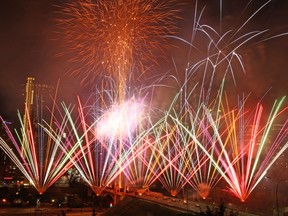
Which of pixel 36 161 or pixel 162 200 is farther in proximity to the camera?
pixel 36 161

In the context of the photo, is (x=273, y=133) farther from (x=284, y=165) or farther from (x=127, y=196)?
(x=127, y=196)

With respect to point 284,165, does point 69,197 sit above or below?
below

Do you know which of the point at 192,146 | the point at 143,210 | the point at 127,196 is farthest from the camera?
the point at 192,146

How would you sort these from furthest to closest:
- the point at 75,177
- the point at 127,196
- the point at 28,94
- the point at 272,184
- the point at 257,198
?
1. the point at 28,94
2. the point at 75,177
3. the point at 272,184
4. the point at 257,198
5. the point at 127,196

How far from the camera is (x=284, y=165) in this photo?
4891cm

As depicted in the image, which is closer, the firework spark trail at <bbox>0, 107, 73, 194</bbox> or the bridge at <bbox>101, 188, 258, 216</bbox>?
the bridge at <bbox>101, 188, 258, 216</bbox>

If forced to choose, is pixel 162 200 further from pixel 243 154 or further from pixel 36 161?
pixel 36 161

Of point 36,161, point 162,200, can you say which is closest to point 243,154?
point 162,200

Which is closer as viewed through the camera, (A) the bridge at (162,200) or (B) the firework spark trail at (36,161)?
(A) the bridge at (162,200)

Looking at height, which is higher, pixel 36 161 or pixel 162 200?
pixel 36 161

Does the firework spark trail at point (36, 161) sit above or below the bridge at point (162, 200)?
above

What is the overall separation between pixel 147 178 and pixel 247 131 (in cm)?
1583

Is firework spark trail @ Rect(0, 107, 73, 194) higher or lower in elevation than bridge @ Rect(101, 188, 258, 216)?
higher

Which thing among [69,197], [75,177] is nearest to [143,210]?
[69,197]
